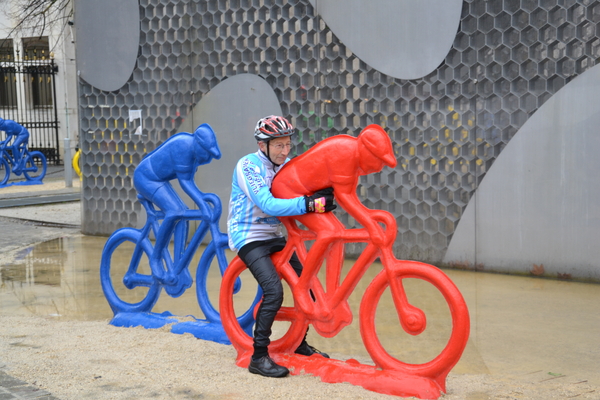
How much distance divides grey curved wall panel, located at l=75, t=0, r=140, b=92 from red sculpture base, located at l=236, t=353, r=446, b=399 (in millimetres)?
6685

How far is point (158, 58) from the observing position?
9836 mm

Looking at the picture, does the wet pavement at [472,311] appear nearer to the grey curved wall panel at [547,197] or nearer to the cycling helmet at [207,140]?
the grey curved wall panel at [547,197]

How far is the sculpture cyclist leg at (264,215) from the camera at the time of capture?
13.9 feet

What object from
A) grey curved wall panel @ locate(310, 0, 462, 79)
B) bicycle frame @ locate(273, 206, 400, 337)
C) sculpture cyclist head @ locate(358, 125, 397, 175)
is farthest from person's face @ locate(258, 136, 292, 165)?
grey curved wall panel @ locate(310, 0, 462, 79)

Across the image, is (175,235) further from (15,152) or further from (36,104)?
(36,104)

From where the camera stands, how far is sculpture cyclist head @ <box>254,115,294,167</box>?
4344mm

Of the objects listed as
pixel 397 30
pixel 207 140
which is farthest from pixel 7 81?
pixel 207 140

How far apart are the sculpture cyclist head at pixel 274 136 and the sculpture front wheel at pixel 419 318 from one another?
3.40 ft

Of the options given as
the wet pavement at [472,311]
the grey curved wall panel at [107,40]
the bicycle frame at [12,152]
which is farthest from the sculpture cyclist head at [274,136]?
the bicycle frame at [12,152]

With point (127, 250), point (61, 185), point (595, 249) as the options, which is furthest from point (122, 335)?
point (61, 185)

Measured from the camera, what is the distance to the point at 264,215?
14.7ft

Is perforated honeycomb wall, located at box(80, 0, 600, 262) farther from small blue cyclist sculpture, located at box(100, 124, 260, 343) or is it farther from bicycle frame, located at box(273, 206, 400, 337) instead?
bicycle frame, located at box(273, 206, 400, 337)

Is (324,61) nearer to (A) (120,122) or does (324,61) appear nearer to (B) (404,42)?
(B) (404,42)

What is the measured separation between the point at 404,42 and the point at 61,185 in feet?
41.5
